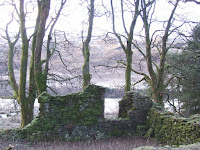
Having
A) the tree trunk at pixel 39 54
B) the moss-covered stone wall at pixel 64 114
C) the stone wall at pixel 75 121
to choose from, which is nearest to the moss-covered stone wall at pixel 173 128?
the stone wall at pixel 75 121

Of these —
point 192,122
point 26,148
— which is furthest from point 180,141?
point 26,148

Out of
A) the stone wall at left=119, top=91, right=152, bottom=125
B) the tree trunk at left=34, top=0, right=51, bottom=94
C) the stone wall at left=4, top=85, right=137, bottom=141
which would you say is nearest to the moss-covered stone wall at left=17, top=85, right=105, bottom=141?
the stone wall at left=4, top=85, right=137, bottom=141

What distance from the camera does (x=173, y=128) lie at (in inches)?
365

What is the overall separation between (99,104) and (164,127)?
306 centimetres

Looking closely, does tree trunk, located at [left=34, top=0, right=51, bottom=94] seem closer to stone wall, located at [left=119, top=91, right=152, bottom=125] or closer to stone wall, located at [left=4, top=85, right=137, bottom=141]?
Result: stone wall, located at [left=4, top=85, right=137, bottom=141]

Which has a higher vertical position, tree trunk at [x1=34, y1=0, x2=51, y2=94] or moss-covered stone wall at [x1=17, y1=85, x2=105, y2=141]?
tree trunk at [x1=34, y1=0, x2=51, y2=94]

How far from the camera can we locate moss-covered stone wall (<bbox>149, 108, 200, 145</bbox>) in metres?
8.03

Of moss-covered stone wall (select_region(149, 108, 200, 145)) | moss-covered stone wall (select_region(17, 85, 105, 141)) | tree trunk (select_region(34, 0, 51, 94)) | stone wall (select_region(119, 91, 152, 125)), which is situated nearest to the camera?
moss-covered stone wall (select_region(149, 108, 200, 145))

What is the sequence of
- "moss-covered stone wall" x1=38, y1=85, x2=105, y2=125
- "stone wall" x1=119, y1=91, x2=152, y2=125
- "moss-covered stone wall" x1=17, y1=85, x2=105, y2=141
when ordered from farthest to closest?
"stone wall" x1=119, y1=91, x2=152, y2=125, "moss-covered stone wall" x1=38, y1=85, x2=105, y2=125, "moss-covered stone wall" x1=17, y1=85, x2=105, y2=141

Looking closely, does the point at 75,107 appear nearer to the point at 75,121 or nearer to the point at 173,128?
the point at 75,121

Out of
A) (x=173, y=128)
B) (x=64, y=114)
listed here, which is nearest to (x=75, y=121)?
(x=64, y=114)

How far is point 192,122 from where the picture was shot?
8211 millimetres

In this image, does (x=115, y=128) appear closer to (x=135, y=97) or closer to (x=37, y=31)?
(x=135, y=97)

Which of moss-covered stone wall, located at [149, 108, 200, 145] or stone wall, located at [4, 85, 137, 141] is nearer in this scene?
moss-covered stone wall, located at [149, 108, 200, 145]
